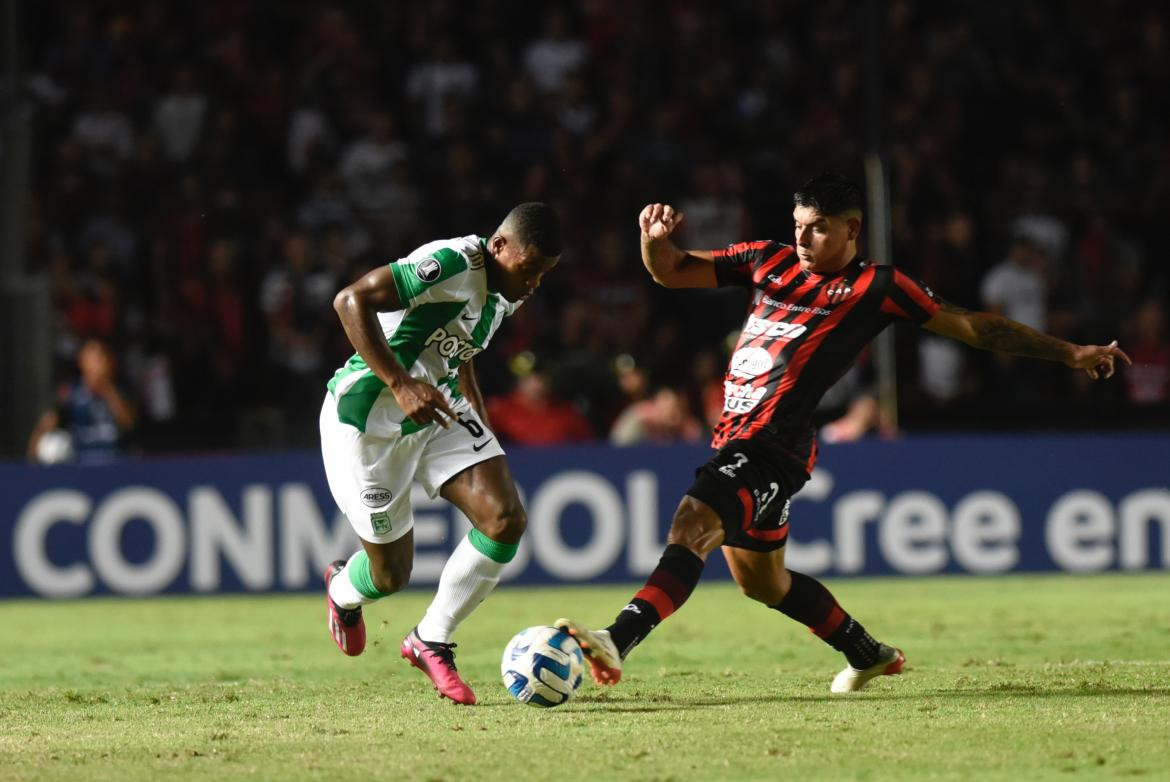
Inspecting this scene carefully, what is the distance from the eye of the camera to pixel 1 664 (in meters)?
9.79

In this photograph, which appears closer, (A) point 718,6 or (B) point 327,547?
(B) point 327,547

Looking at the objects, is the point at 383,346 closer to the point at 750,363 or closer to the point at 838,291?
the point at 750,363

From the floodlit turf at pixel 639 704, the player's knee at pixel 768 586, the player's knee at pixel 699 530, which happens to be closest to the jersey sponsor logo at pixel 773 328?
the player's knee at pixel 699 530

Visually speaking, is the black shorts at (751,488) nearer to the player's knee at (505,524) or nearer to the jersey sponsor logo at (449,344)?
the player's knee at (505,524)

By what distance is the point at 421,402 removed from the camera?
6801mm

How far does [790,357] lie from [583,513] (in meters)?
6.57

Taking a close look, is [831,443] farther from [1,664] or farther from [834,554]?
[1,664]

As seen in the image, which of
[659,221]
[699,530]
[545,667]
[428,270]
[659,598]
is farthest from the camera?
[659,221]

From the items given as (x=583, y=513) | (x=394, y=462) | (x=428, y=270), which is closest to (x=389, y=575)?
(x=394, y=462)

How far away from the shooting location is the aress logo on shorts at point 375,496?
7504mm

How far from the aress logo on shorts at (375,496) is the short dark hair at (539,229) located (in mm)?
1245

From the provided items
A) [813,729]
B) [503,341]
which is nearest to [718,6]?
[503,341]

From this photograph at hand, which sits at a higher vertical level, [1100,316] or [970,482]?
[1100,316]

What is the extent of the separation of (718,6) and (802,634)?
9920 mm
